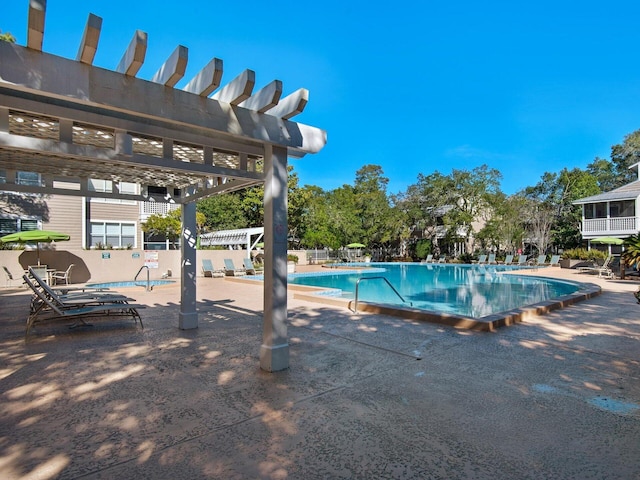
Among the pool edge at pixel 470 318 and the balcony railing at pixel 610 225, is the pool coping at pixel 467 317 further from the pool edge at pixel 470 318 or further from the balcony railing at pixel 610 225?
the balcony railing at pixel 610 225

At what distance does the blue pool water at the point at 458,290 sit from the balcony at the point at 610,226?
9.23 meters

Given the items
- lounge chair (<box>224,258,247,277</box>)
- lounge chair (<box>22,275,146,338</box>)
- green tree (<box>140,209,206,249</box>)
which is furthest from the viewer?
green tree (<box>140,209,206,249</box>)

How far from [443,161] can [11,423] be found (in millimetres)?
34424

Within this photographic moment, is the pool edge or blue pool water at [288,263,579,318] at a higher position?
the pool edge

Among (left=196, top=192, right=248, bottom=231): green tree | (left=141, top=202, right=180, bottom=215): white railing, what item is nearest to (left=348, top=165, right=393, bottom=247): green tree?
(left=196, top=192, right=248, bottom=231): green tree

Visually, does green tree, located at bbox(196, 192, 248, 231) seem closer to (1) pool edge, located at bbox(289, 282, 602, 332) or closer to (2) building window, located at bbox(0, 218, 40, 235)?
(2) building window, located at bbox(0, 218, 40, 235)

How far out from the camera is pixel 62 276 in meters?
15.0

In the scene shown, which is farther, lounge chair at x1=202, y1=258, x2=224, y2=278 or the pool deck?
lounge chair at x1=202, y1=258, x2=224, y2=278

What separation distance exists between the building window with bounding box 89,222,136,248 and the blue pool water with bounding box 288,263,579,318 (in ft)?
31.7

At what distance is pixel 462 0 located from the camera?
64.9ft

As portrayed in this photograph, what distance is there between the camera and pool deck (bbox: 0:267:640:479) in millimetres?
2527

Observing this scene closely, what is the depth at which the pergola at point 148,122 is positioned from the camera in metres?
3.01

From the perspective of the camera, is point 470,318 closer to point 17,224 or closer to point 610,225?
point 17,224

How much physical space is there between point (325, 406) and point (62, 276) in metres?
15.5
